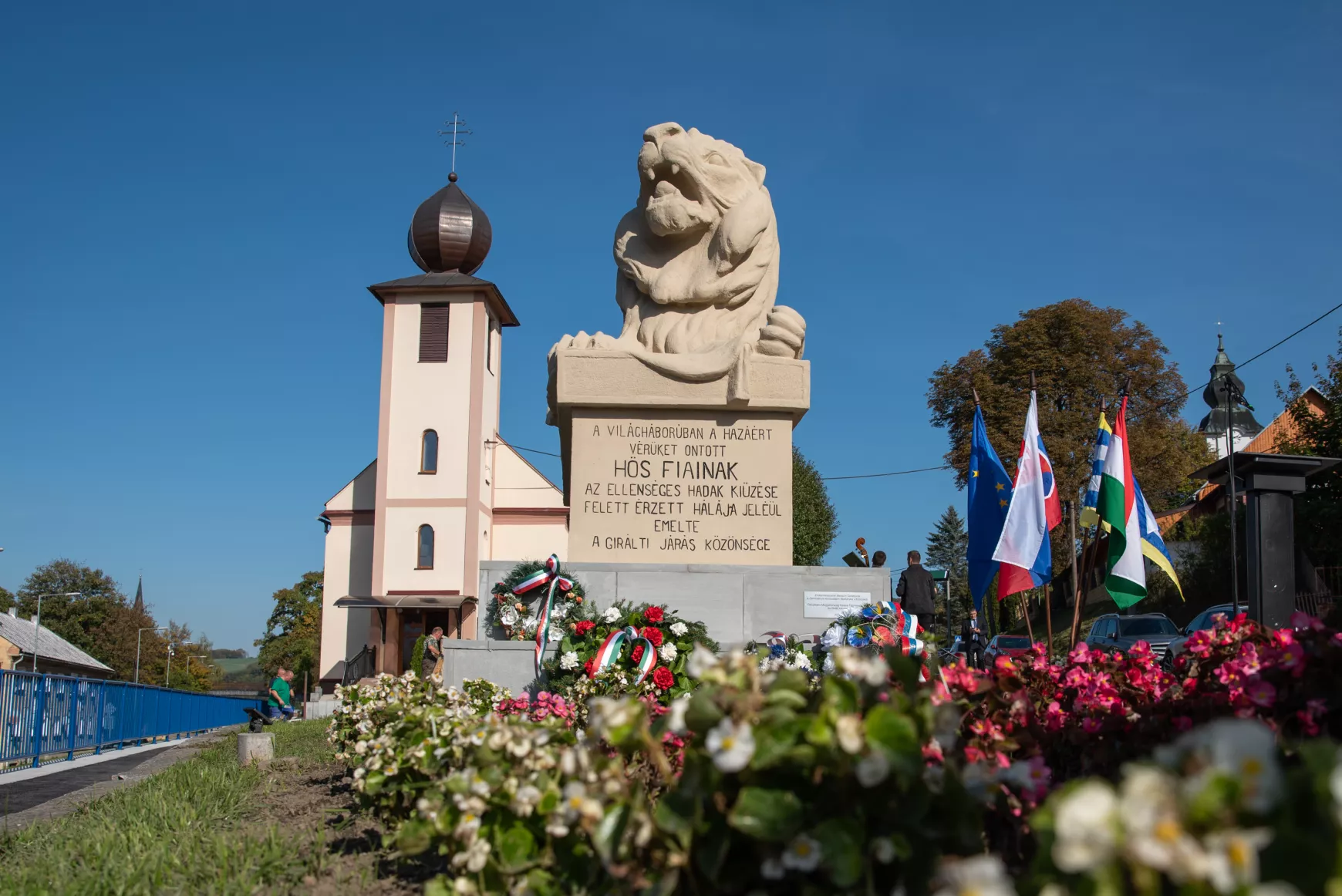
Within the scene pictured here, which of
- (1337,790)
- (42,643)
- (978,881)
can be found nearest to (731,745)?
(978,881)

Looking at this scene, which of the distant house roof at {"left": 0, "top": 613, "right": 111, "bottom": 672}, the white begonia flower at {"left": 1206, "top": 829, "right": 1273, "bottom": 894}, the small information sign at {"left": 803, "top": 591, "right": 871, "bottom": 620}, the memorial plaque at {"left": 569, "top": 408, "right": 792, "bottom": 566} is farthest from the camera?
the distant house roof at {"left": 0, "top": 613, "right": 111, "bottom": 672}

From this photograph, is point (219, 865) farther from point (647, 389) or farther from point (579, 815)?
point (647, 389)

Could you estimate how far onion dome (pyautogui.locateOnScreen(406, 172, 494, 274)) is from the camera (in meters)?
48.7

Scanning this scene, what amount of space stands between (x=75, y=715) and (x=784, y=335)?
36.3ft

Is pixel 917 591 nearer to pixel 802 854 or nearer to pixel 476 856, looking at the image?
pixel 476 856

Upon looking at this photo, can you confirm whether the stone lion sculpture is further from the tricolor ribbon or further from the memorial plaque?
the tricolor ribbon

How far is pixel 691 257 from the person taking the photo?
10.4m

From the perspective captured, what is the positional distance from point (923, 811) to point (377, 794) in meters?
3.49

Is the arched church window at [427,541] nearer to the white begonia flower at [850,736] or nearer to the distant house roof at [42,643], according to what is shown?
the distant house roof at [42,643]

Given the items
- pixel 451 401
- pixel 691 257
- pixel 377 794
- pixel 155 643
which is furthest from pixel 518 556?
pixel 155 643

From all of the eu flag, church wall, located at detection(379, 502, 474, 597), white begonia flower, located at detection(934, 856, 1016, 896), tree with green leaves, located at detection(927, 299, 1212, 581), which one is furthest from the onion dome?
white begonia flower, located at detection(934, 856, 1016, 896)

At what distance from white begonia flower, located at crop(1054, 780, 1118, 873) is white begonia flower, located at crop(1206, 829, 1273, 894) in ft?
0.41

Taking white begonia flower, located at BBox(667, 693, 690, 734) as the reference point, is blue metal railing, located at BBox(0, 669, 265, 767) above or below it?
below

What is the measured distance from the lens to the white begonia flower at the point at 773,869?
7.75 ft
